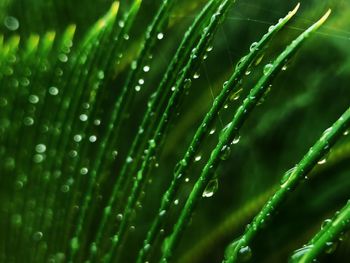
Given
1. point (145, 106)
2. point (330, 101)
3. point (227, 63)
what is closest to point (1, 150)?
point (145, 106)

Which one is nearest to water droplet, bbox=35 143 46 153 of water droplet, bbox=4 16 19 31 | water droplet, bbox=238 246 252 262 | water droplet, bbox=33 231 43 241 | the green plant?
the green plant

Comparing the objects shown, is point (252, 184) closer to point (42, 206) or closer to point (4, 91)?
point (42, 206)

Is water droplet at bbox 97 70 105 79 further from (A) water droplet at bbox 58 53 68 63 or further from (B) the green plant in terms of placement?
(A) water droplet at bbox 58 53 68 63

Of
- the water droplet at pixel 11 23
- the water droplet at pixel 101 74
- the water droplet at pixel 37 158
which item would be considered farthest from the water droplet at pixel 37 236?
the water droplet at pixel 11 23

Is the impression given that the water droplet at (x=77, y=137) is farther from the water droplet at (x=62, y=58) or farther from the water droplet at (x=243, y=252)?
the water droplet at (x=243, y=252)

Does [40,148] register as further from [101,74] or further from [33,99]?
[101,74]

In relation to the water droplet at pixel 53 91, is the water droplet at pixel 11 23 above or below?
above
